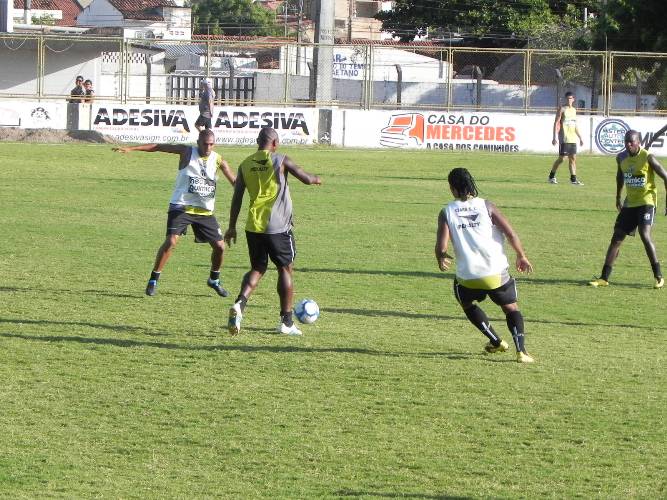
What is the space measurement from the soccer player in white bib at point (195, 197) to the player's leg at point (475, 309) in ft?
12.0

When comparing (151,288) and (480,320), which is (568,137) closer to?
(151,288)

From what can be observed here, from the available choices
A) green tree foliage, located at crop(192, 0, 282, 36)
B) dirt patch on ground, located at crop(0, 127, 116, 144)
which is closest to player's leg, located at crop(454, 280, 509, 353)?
dirt patch on ground, located at crop(0, 127, 116, 144)

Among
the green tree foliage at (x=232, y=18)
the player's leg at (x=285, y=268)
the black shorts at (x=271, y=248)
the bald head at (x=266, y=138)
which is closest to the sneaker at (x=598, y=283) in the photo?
the player's leg at (x=285, y=268)

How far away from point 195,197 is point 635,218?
521cm

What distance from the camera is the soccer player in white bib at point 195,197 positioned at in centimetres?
1225

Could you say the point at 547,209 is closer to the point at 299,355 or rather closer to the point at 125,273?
the point at 125,273

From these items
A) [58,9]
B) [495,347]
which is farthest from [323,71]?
[58,9]

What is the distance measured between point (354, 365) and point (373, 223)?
10.1 metres

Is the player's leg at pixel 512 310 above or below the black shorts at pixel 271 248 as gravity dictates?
below

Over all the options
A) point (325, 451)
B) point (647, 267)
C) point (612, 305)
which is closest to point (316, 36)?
point (647, 267)

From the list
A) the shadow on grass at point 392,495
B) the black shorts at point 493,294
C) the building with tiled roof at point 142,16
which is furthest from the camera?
the building with tiled roof at point 142,16

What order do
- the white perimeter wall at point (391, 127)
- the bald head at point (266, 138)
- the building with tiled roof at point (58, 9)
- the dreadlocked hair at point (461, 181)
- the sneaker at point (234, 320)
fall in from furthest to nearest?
1. the building with tiled roof at point (58, 9)
2. the white perimeter wall at point (391, 127)
3. the bald head at point (266, 138)
4. the sneaker at point (234, 320)
5. the dreadlocked hair at point (461, 181)

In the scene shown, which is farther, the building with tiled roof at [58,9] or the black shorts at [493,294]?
the building with tiled roof at [58,9]

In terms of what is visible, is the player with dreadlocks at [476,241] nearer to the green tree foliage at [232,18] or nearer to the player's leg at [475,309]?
the player's leg at [475,309]
